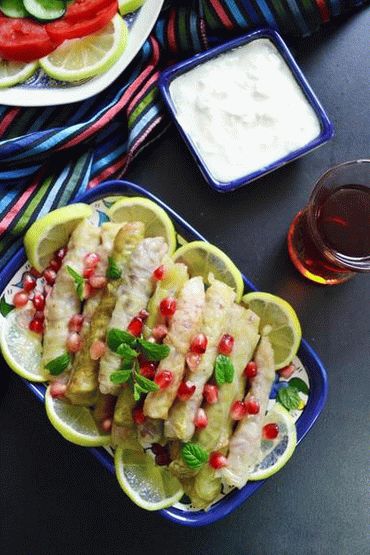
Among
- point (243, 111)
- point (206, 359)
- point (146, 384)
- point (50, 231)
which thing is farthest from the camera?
point (243, 111)

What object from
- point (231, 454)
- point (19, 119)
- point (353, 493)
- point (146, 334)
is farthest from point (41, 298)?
point (353, 493)

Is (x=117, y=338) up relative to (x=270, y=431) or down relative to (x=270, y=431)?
up

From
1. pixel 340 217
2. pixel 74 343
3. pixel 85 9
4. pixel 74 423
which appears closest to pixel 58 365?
pixel 74 343

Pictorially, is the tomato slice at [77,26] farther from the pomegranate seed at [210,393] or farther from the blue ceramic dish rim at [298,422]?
the pomegranate seed at [210,393]

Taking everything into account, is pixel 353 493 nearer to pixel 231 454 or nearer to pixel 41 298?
pixel 231 454

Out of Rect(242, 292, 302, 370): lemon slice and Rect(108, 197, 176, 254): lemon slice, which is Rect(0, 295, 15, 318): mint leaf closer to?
Rect(108, 197, 176, 254): lemon slice

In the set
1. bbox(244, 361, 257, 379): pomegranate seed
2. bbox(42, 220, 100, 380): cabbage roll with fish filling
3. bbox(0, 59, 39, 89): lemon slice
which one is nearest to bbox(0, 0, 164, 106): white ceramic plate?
bbox(0, 59, 39, 89): lemon slice

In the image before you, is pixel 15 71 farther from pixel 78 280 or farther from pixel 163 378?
pixel 163 378
